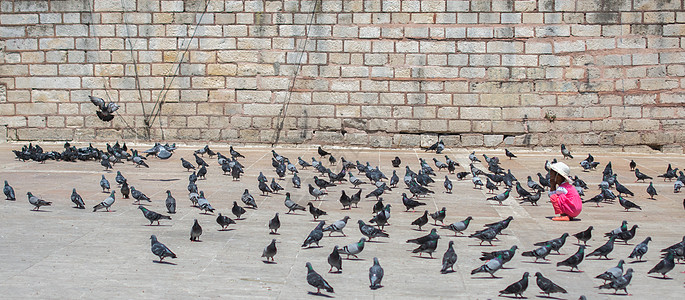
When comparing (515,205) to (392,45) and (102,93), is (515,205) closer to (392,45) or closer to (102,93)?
(392,45)

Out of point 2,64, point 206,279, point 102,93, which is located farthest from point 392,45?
point 206,279

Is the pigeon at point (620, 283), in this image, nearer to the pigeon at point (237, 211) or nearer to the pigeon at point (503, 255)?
the pigeon at point (503, 255)

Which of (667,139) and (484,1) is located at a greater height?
(484,1)

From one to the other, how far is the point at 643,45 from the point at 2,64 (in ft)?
56.3

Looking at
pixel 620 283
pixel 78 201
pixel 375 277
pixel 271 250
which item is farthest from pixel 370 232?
pixel 78 201

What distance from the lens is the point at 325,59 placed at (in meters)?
20.8

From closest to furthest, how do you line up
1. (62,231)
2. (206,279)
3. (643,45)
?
(206,279), (62,231), (643,45)

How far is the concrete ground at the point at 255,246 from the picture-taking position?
26.3 feet

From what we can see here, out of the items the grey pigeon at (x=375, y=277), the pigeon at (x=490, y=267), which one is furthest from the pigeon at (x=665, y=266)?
the grey pigeon at (x=375, y=277)

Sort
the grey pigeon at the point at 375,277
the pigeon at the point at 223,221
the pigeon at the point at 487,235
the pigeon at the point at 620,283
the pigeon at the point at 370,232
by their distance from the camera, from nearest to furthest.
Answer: the pigeon at the point at 620,283 → the grey pigeon at the point at 375,277 → the pigeon at the point at 487,235 → the pigeon at the point at 370,232 → the pigeon at the point at 223,221

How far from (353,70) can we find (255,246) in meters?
11.5

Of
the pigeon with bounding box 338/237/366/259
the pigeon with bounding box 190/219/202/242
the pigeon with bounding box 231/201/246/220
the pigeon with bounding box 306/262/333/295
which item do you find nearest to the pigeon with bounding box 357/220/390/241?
the pigeon with bounding box 338/237/366/259

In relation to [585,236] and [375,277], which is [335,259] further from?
[585,236]

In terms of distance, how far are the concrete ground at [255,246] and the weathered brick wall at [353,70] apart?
502cm
